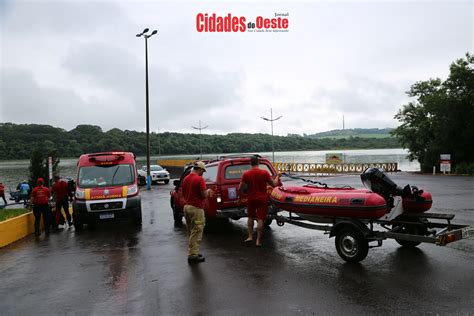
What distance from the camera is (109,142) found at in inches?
2768

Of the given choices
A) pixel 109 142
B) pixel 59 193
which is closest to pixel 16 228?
pixel 59 193

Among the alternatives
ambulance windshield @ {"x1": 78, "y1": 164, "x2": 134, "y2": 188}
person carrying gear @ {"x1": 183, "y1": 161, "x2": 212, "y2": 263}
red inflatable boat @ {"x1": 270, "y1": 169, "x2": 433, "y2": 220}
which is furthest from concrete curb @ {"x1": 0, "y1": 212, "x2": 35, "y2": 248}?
red inflatable boat @ {"x1": 270, "y1": 169, "x2": 433, "y2": 220}

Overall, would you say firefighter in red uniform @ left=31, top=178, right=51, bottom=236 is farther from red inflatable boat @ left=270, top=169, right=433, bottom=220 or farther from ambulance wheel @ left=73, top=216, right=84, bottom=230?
red inflatable boat @ left=270, top=169, right=433, bottom=220

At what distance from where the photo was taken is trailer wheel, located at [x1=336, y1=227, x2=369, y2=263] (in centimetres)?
681

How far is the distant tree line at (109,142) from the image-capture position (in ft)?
244

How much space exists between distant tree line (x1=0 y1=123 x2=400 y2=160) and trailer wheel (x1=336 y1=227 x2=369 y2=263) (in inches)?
1629

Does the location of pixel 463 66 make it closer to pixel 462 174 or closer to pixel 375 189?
pixel 462 174

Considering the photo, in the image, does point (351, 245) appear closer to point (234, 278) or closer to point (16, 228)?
point (234, 278)

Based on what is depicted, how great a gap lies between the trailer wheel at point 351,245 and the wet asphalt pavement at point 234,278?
0.15 m

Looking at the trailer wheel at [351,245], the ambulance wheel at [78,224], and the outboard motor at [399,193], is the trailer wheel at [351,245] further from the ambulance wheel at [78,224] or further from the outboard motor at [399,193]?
the ambulance wheel at [78,224]

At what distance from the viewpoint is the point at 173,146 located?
112688 millimetres

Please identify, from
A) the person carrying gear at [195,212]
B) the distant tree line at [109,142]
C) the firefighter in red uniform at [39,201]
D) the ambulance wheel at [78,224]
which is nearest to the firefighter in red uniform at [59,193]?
the firefighter in red uniform at [39,201]

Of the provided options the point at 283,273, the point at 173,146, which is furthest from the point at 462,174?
the point at 173,146

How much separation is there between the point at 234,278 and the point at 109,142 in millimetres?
67792
